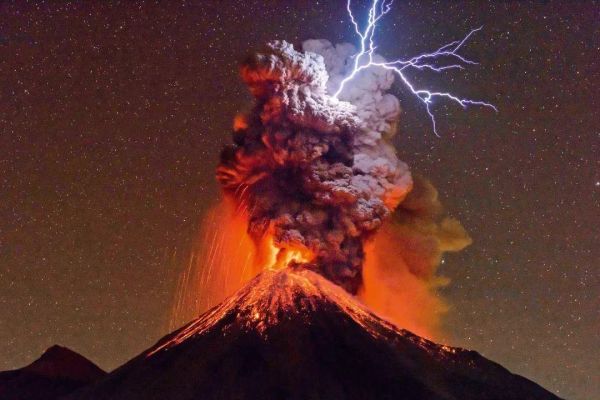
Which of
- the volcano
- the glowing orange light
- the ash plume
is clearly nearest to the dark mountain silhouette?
the volcano

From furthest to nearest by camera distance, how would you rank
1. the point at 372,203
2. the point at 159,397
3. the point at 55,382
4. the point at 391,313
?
1. the point at 391,313
2. the point at 372,203
3. the point at 55,382
4. the point at 159,397

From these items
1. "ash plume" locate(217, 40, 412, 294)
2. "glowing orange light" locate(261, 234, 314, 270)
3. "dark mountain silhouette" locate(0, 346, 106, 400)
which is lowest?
"dark mountain silhouette" locate(0, 346, 106, 400)

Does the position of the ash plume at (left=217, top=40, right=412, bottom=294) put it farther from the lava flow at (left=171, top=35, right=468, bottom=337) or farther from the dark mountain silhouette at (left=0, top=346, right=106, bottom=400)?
the dark mountain silhouette at (left=0, top=346, right=106, bottom=400)

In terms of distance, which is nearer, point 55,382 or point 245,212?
point 55,382

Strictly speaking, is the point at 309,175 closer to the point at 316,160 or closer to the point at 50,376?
the point at 316,160

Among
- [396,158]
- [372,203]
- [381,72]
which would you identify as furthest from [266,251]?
[381,72]

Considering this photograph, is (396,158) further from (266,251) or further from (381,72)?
(266,251)
